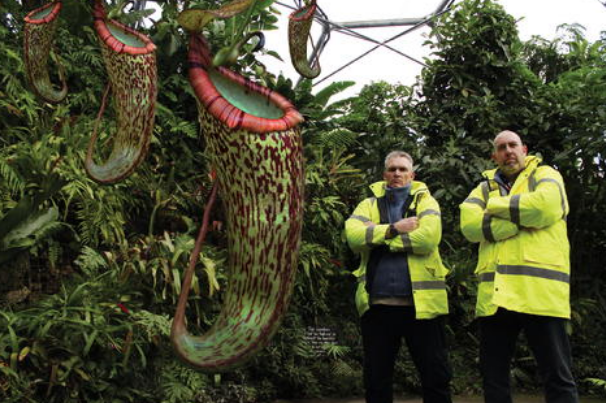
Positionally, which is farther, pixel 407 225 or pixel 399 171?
pixel 399 171

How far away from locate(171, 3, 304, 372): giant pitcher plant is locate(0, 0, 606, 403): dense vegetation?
6.99 feet

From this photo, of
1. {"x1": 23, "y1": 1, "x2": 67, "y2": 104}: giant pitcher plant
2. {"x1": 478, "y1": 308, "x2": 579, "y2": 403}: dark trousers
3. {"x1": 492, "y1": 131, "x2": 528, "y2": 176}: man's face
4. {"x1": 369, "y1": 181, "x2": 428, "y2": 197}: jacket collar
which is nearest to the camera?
{"x1": 23, "y1": 1, "x2": 67, "y2": 104}: giant pitcher plant

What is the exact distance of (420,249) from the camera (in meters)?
2.26

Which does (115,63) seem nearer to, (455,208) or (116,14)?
(116,14)

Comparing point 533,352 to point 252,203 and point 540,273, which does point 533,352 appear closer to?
point 540,273

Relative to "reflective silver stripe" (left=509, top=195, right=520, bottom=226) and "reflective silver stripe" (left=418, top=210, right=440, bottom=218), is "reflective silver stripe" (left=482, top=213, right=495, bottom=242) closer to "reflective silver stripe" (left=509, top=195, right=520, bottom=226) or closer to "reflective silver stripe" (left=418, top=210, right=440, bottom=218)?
"reflective silver stripe" (left=509, top=195, right=520, bottom=226)

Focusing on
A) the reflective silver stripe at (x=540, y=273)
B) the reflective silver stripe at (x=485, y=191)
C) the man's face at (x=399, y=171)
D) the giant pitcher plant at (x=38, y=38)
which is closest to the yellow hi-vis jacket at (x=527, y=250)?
the reflective silver stripe at (x=540, y=273)

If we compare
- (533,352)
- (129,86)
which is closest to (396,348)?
(533,352)

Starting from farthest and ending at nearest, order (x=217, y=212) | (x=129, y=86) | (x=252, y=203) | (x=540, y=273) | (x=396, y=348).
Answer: (x=217, y=212) → (x=396, y=348) → (x=540, y=273) → (x=129, y=86) → (x=252, y=203)

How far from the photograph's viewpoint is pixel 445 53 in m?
4.65

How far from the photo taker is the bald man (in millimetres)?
1927

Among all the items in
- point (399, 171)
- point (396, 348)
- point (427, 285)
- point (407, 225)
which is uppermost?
point (399, 171)

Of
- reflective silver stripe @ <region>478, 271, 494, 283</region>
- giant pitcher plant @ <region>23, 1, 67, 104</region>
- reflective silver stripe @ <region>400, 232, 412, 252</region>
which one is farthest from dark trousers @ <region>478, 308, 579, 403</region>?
giant pitcher plant @ <region>23, 1, 67, 104</region>

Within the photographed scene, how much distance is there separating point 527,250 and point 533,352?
370 mm
